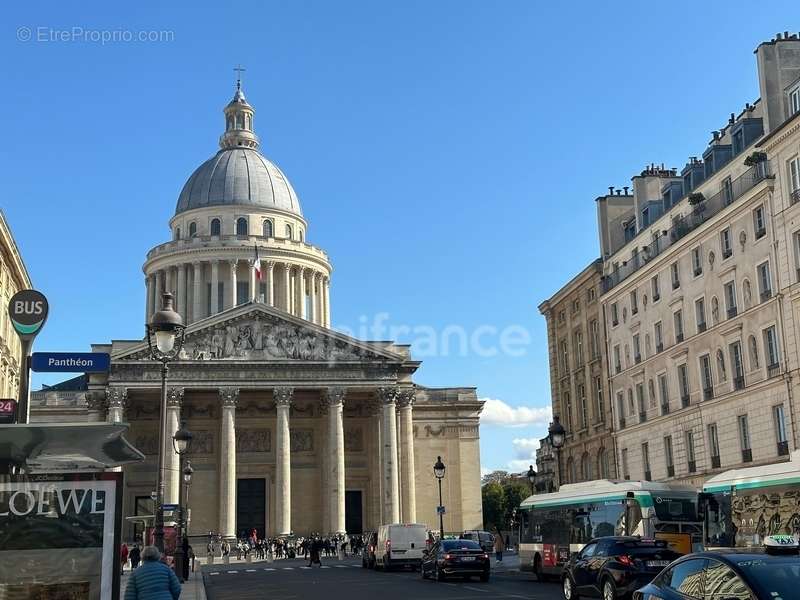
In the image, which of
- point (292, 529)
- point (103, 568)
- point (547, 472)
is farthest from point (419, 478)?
point (103, 568)

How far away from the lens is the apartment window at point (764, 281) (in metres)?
41.0

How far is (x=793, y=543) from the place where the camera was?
35.4 ft

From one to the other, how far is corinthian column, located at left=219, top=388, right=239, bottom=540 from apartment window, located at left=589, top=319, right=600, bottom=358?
25.5 m

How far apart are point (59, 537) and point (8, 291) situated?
39072 millimetres

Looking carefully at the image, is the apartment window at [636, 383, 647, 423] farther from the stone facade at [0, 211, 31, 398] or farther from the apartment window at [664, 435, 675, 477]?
the stone facade at [0, 211, 31, 398]

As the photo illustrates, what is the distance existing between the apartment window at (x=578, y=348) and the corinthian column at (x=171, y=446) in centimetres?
2720

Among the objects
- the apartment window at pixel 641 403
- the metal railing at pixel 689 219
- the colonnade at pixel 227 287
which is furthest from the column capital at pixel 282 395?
the apartment window at pixel 641 403

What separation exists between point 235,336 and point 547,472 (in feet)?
160

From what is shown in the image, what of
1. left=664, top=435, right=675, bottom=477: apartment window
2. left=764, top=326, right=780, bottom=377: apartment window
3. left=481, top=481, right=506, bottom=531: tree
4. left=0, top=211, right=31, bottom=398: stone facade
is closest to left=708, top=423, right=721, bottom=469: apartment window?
left=664, top=435, right=675, bottom=477: apartment window

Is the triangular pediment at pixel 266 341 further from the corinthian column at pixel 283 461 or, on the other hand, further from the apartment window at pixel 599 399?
the apartment window at pixel 599 399

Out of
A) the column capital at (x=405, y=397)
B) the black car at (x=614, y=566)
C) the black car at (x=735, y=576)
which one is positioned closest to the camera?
the black car at (x=735, y=576)

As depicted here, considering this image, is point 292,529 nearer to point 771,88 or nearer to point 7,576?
point 771,88

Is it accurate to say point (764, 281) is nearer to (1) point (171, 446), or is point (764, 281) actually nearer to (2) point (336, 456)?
(2) point (336, 456)

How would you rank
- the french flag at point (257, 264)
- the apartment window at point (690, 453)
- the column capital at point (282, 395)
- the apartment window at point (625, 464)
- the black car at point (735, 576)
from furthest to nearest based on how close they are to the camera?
the french flag at point (257, 264), the column capital at point (282, 395), the apartment window at point (625, 464), the apartment window at point (690, 453), the black car at point (735, 576)
